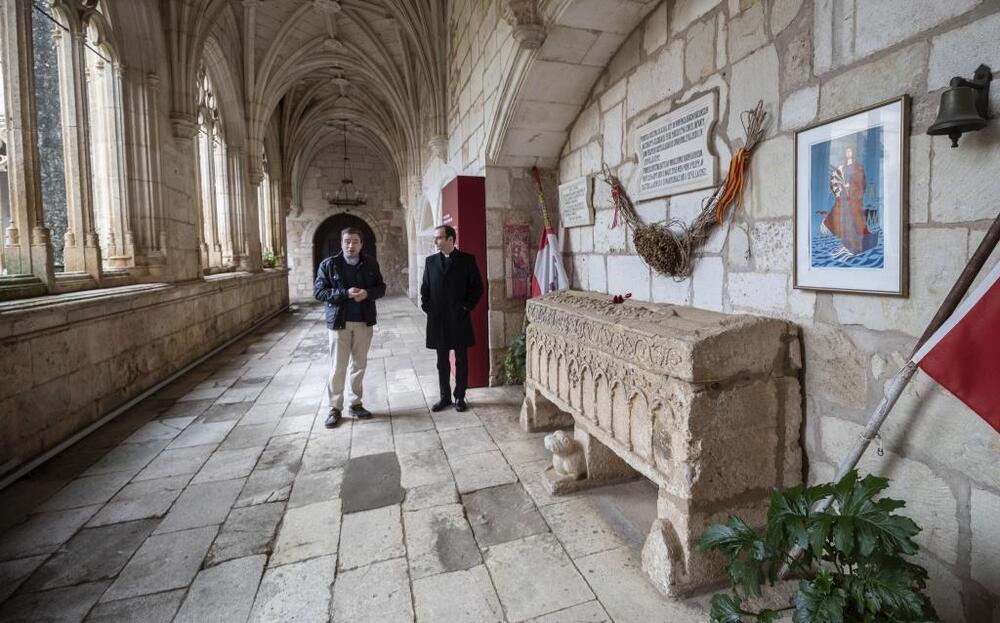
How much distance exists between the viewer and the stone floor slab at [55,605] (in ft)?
5.17

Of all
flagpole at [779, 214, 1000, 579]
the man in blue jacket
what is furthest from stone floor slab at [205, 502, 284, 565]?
flagpole at [779, 214, 1000, 579]

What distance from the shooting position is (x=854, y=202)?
157 cm

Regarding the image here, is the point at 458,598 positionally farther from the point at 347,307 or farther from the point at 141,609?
the point at 347,307

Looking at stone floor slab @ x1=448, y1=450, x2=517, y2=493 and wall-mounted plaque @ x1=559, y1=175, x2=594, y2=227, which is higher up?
wall-mounted plaque @ x1=559, y1=175, x2=594, y2=227

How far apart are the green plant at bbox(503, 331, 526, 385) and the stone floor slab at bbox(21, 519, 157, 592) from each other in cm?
273

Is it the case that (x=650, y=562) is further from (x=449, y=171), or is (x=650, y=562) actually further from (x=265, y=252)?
(x=265, y=252)

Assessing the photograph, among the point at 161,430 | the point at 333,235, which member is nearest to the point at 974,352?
the point at 161,430

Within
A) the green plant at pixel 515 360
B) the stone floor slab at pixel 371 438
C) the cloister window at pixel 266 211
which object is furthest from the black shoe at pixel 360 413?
the cloister window at pixel 266 211

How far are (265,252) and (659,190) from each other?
10.7 m

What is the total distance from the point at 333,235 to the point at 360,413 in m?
13.0

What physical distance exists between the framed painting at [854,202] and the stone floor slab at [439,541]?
67.2 inches

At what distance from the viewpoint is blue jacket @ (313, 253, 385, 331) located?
333cm

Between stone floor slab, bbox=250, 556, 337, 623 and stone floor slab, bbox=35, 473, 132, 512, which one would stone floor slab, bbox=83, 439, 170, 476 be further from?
stone floor slab, bbox=250, 556, 337, 623

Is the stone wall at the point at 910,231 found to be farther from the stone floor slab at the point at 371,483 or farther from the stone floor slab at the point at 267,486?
the stone floor slab at the point at 267,486
